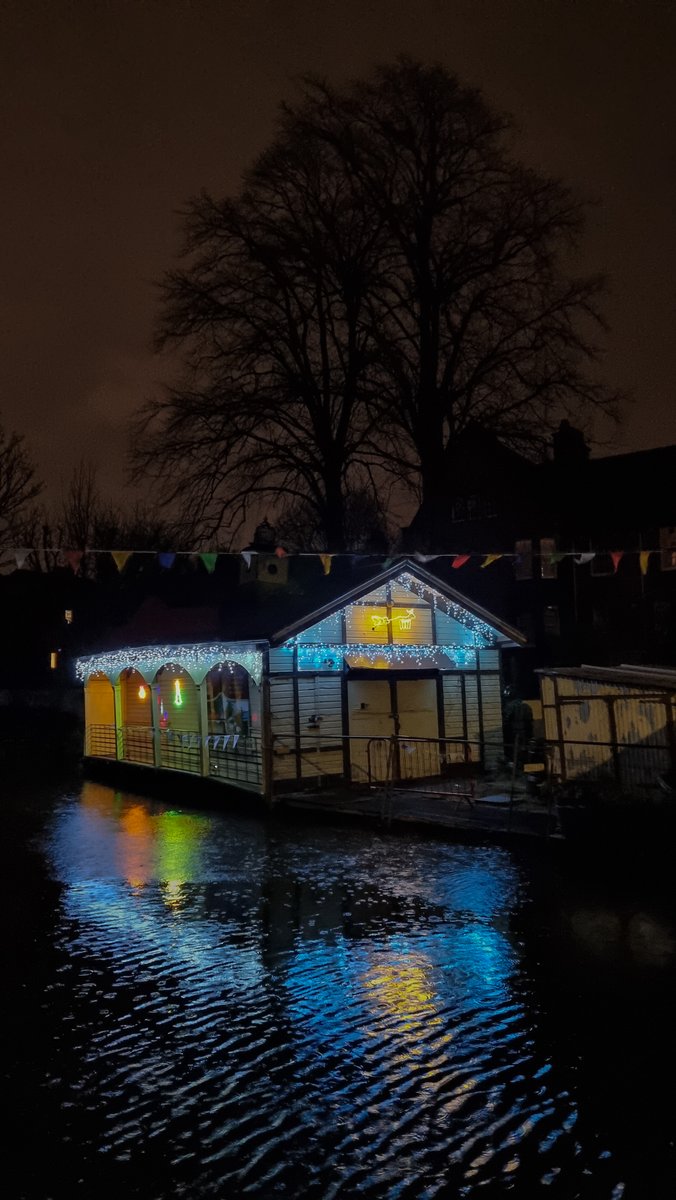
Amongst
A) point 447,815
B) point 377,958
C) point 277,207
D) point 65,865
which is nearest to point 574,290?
point 277,207

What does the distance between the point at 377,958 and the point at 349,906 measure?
2250 mm

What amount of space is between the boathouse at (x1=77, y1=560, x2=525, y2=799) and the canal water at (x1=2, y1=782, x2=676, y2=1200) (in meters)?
7.45

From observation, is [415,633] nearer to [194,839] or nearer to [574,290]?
[194,839]

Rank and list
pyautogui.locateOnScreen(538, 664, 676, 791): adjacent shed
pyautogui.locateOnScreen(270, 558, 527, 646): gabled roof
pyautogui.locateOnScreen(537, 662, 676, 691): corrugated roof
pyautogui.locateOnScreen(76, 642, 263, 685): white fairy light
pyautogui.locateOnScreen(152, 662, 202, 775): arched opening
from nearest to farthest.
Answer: pyautogui.locateOnScreen(538, 664, 676, 791): adjacent shed, pyautogui.locateOnScreen(537, 662, 676, 691): corrugated roof, pyautogui.locateOnScreen(270, 558, 527, 646): gabled roof, pyautogui.locateOnScreen(76, 642, 263, 685): white fairy light, pyautogui.locateOnScreen(152, 662, 202, 775): arched opening

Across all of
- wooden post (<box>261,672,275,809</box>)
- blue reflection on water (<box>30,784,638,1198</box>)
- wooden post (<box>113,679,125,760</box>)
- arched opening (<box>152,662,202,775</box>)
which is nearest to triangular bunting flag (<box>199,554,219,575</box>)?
wooden post (<box>261,672,275,809</box>)

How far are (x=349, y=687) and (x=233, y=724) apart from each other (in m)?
3.23

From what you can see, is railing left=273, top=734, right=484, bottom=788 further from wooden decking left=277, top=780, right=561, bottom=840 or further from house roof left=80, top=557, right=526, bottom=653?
house roof left=80, top=557, right=526, bottom=653

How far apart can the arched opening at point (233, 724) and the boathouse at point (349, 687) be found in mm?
31

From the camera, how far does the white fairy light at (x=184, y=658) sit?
21.0m

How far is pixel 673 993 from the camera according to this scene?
25.4 ft

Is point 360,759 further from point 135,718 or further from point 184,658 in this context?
point 135,718

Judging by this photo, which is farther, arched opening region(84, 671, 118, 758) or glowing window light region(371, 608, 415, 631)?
arched opening region(84, 671, 118, 758)

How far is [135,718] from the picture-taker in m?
30.4

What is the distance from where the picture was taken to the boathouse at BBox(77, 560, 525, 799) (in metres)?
20.7
